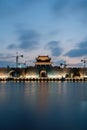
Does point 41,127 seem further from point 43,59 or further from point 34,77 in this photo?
point 43,59

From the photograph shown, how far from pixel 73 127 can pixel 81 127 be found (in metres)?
0.37

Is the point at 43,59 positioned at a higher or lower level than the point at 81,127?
higher

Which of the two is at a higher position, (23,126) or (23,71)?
(23,71)

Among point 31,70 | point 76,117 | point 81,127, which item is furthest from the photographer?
point 31,70

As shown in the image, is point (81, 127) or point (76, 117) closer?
point (81, 127)

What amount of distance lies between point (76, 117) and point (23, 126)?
370 cm

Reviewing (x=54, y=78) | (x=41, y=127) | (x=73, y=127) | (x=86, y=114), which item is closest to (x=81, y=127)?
(x=73, y=127)

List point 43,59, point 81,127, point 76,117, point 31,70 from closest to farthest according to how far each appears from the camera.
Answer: point 81,127, point 76,117, point 31,70, point 43,59

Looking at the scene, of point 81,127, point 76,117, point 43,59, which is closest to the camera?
point 81,127

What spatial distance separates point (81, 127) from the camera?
49.1 feet

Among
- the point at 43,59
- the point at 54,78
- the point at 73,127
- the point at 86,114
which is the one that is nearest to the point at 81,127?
the point at 73,127

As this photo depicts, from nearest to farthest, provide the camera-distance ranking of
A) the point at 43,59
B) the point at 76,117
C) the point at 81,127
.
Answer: the point at 81,127 → the point at 76,117 → the point at 43,59

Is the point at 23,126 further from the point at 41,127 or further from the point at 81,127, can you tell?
the point at 81,127

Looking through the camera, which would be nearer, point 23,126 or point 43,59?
point 23,126
